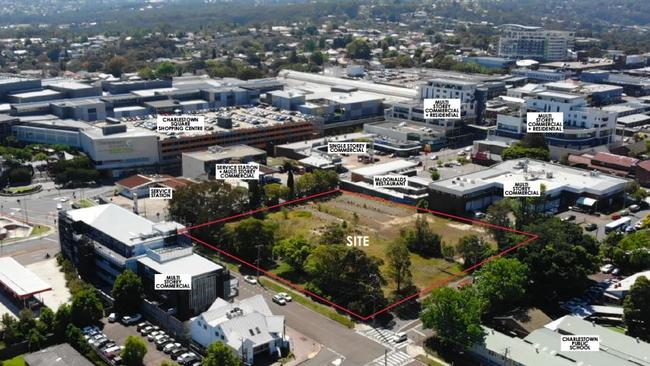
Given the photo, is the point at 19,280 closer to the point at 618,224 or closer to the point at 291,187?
the point at 291,187

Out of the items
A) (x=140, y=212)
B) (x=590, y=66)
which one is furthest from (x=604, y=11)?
(x=140, y=212)

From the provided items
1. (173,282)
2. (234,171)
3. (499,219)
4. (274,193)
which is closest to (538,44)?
(234,171)

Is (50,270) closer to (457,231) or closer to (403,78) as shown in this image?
(457,231)

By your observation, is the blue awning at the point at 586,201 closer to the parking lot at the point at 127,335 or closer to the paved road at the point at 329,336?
the paved road at the point at 329,336

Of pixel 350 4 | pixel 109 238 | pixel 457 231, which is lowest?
pixel 457 231

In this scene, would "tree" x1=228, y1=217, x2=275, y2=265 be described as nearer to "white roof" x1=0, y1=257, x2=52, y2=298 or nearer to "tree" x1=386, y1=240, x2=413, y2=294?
"tree" x1=386, y1=240, x2=413, y2=294

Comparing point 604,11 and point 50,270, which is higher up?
point 604,11
